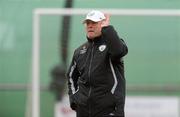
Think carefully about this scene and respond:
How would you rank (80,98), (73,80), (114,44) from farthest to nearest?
1. (73,80)
2. (80,98)
3. (114,44)

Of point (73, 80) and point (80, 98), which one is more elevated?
point (73, 80)

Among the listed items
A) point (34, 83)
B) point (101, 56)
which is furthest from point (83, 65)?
point (34, 83)

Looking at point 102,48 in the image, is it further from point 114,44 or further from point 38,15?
point 38,15

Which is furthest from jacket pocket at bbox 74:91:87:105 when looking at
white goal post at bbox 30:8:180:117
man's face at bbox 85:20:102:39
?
white goal post at bbox 30:8:180:117

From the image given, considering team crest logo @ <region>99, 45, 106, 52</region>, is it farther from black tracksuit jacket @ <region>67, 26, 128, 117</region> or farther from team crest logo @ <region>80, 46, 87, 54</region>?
team crest logo @ <region>80, 46, 87, 54</region>

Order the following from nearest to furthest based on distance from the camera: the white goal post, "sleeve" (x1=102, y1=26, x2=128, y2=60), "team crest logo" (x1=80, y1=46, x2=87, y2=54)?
"sleeve" (x1=102, y1=26, x2=128, y2=60), "team crest logo" (x1=80, y1=46, x2=87, y2=54), the white goal post

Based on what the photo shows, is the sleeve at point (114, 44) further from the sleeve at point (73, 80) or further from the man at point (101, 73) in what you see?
the sleeve at point (73, 80)

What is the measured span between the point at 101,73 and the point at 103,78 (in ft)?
0.13

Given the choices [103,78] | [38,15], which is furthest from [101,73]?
[38,15]

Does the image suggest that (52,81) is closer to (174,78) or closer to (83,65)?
(174,78)

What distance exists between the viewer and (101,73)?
16.9 ft

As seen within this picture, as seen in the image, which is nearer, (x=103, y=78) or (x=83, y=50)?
(x=103, y=78)

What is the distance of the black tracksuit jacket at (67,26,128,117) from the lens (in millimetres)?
5148

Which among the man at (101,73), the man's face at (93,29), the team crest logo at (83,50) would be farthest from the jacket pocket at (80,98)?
the man's face at (93,29)
